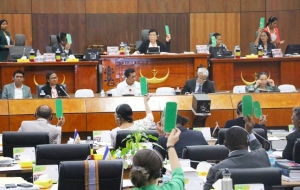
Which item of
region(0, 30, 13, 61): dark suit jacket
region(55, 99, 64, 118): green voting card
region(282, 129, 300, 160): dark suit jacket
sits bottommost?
region(282, 129, 300, 160): dark suit jacket

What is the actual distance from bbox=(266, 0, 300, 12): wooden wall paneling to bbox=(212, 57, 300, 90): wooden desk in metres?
3.46

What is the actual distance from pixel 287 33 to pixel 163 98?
23.6ft

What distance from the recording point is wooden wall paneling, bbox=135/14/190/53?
650 inches

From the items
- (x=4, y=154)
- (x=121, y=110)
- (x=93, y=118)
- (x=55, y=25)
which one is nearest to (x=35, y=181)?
(x=4, y=154)

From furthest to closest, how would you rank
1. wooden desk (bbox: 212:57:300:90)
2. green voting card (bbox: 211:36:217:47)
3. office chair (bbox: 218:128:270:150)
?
1. green voting card (bbox: 211:36:217:47)
2. wooden desk (bbox: 212:57:300:90)
3. office chair (bbox: 218:128:270:150)

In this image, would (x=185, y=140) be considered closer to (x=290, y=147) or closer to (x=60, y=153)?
(x=290, y=147)

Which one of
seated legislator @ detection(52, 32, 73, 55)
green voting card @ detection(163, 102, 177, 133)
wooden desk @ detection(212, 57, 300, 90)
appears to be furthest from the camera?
seated legislator @ detection(52, 32, 73, 55)

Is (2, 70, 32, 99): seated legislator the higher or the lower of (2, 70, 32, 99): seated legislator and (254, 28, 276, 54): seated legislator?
the lower

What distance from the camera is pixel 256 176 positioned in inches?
176

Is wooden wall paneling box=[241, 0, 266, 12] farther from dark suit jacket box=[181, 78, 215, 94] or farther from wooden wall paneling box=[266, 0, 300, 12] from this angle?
dark suit jacket box=[181, 78, 215, 94]

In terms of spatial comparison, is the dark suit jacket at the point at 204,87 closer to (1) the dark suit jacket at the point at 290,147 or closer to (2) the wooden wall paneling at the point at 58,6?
(1) the dark suit jacket at the point at 290,147

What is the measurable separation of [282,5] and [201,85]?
6488 mm

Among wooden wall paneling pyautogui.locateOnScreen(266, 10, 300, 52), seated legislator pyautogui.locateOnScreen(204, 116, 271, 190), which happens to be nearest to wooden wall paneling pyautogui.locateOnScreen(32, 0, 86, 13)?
wooden wall paneling pyautogui.locateOnScreen(266, 10, 300, 52)

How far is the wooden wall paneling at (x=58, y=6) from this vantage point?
16.3 metres
